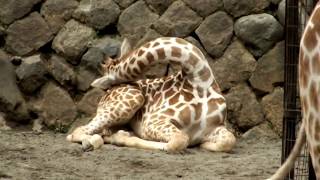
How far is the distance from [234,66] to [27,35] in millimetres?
1847

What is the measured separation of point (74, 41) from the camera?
20.6 ft

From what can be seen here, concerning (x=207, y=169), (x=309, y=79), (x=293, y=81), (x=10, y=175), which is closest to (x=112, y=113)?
(x=207, y=169)

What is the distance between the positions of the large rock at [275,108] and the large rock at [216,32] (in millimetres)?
551

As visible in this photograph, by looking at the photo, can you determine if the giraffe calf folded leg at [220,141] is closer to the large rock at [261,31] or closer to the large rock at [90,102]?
the large rock at [261,31]

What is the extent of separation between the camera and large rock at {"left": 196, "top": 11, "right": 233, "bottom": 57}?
601 cm

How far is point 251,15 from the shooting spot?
5965 millimetres

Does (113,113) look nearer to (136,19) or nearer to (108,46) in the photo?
(108,46)

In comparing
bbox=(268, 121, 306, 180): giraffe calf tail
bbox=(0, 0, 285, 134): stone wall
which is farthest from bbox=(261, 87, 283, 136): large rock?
bbox=(268, 121, 306, 180): giraffe calf tail

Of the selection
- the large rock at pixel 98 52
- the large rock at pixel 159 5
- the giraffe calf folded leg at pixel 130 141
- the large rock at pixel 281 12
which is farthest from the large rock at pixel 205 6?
the giraffe calf folded leg at pixel 130 141

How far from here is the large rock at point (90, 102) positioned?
6262 millimetres

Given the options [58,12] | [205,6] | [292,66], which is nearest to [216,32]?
[205,6]

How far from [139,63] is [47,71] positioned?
1.08m

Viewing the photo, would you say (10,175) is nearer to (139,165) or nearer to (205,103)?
(139,165)

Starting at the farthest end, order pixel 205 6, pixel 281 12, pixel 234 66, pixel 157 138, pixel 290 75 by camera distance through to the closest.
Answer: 1. pixel 205 6
2. pixel 234 66
3. pixel 281 12
4. pixel 157 138
5. pixel 290 75
